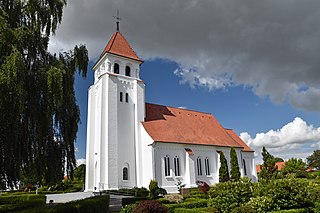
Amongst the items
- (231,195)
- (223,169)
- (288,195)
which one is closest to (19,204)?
(231,195)

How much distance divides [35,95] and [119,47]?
19949 millimetres

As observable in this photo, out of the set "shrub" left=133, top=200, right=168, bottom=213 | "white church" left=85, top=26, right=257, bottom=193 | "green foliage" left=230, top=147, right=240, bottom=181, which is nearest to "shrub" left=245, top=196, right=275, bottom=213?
"shrub" left=133, top=200, right=168, bottom=213

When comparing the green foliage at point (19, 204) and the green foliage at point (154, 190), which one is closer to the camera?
the green foliage at point (19, 204)

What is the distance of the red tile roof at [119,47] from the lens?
28016 millimetres

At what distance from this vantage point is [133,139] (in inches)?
1027

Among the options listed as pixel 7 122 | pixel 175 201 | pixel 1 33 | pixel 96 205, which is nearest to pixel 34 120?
pixel 7 122

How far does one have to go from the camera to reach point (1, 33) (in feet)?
27.8

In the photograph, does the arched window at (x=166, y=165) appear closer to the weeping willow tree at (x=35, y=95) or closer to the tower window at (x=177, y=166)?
the tower window at (x=177, y=166)

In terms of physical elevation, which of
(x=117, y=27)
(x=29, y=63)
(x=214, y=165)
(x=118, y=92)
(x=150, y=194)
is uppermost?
(x=117, y=27)

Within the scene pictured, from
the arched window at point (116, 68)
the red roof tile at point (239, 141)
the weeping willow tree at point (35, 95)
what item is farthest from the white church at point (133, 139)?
the weeping willow tree at point (35, 95)

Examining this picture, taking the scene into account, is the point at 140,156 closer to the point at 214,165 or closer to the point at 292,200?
the point at 214,165

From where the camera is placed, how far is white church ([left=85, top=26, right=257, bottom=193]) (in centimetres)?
2430

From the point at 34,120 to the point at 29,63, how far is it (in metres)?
2.34

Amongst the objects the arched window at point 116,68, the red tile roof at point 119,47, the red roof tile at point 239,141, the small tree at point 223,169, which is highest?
the red tile roof at point 119,47
